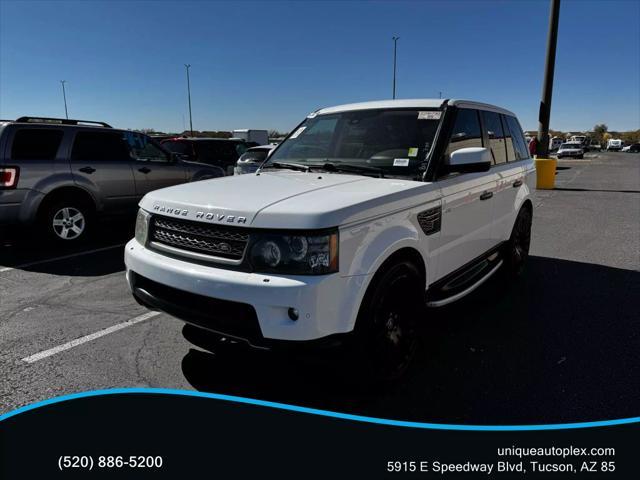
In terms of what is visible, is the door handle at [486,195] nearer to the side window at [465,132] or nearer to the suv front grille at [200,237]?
the side window at [465,132]

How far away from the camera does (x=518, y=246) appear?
544cm

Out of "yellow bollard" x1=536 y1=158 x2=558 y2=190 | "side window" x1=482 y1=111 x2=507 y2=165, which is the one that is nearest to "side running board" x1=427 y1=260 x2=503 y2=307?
"side window" x1=482 y1=111 x2=507 y2=165

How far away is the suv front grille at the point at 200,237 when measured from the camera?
8.46 ft

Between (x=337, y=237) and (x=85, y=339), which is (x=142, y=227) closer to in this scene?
(x=85, y=339)

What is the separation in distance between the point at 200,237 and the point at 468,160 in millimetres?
1943

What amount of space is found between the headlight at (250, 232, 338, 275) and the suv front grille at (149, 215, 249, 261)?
13 cm

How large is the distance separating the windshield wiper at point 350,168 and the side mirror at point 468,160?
0.53 meters

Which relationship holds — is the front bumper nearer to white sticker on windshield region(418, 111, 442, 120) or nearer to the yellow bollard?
white sticker on windshield region(418, 111, 442, 120)

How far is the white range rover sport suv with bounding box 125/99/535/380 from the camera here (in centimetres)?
242

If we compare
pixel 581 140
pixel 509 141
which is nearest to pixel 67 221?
pixel 509 141

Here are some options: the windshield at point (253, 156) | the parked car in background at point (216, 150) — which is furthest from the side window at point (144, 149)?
the parked car in background at point (216, 150)

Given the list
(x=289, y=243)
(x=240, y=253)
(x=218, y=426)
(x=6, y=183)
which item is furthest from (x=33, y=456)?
(x=6, y=183)

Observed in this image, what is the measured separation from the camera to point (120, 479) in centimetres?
221

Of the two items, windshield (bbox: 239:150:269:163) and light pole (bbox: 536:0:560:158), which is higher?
light pole (bbox: 536:0:560:158)
